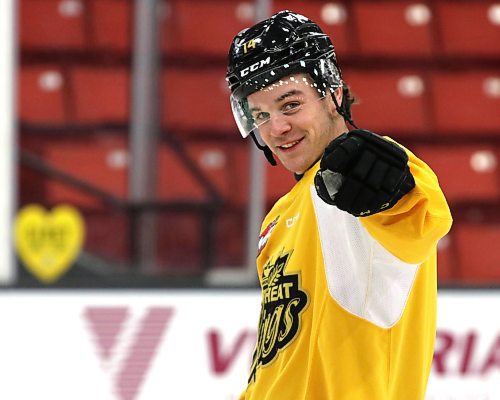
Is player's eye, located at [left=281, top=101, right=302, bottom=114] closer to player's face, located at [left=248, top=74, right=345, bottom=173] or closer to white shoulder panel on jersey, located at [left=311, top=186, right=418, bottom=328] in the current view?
player's face, located at [left=248, top=74, right=345, bottom=173]

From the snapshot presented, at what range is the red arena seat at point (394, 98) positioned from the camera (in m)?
3.77

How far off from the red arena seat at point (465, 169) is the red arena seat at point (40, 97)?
4.12ft

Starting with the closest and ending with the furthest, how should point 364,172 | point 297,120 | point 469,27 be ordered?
1. point 364,172
2. point 297,120
3. point 469,27

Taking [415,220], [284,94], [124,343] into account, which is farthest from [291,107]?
[124,343]

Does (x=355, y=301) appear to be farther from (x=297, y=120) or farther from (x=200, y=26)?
(x=200, y=26)

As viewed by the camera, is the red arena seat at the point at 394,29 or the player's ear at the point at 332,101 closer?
the player's ear at the point at 332,101

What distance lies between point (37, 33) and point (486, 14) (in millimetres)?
1573

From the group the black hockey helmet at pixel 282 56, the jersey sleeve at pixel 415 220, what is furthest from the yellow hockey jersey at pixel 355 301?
the black hockey helmet at pixel 282 56

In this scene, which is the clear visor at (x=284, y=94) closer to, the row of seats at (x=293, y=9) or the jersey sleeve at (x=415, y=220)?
the jersey sleeve at (x=415, y=220)

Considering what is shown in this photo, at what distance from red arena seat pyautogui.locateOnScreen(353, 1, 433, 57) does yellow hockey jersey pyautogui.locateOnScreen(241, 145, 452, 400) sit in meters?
2.56

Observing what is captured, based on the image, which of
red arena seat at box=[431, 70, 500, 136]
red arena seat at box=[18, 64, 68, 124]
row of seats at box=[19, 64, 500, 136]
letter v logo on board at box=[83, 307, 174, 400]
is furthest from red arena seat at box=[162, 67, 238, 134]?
red arena seat at box=[431, 70, 500, 136]

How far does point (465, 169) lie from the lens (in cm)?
383

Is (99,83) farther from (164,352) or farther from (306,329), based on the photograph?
(306,329)

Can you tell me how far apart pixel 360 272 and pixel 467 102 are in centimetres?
284
